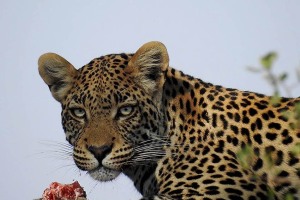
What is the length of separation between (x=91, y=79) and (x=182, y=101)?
144cm

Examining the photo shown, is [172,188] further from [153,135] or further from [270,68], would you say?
[270,68]

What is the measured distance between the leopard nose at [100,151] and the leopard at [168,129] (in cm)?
1

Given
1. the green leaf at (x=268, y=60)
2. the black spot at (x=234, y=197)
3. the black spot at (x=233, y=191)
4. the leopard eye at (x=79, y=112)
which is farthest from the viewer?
the leopard eye at (x=79, y=112)

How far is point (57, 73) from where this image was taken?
34.8ft

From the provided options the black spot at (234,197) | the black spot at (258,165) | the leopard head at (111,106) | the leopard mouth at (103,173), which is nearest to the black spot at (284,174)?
the black spot at (258,165)

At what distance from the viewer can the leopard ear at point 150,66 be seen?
9.99m

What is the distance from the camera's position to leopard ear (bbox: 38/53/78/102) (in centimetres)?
1045

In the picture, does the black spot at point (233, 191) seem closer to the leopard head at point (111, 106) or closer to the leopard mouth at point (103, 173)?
the leopard head at point (111, 106)

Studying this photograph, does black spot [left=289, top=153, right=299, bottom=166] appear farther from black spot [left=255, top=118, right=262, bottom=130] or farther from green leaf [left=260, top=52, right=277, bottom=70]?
green leaf [left=260, top=52, right=277, bottom=70]

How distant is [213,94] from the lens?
33.4 ft

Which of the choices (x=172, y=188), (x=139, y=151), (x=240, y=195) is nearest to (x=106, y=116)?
(x=139, y=151)

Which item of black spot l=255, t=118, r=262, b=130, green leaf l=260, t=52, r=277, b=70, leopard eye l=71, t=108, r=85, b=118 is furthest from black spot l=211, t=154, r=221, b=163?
green leaf l=260, t=52, r=277, b=70

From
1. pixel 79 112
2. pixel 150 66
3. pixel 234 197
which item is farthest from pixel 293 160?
pixel 79 112

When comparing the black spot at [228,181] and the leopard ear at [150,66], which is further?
the leopard ear at [150,66]
